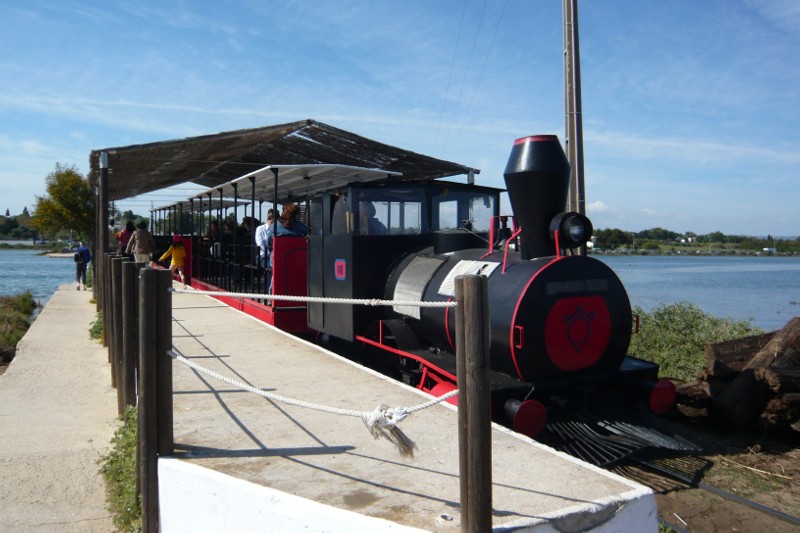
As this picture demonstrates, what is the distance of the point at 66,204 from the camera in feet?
106

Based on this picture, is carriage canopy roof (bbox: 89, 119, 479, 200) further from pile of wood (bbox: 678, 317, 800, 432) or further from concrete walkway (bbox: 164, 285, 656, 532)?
pile of wood (bbox: 678, 317, 800, 432)

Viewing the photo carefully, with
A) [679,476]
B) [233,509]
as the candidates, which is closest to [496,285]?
[679,476]

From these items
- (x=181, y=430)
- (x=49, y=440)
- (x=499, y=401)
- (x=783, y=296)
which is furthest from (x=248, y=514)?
(x=783, y=296)

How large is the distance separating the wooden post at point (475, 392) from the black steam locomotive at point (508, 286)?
2064mm

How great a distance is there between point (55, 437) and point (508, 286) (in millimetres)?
4198

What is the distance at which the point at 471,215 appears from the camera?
698 cm

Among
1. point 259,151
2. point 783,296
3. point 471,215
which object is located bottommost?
point 783,296

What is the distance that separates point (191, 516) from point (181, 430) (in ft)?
2.63

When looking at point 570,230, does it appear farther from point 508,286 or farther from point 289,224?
point 289,224

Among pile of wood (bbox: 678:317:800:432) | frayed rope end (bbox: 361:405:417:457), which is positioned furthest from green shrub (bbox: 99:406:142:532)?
pile of wood (bbox: 678:317:800:432)

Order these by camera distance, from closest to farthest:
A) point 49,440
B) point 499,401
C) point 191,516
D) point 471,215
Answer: point 191,516, point 499,401, point 49,440, point 471,215

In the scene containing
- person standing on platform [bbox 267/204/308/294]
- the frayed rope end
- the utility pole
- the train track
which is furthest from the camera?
person standing on platform [bbox 267/204/308/294]

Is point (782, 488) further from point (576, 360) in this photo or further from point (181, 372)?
point (181, 372)

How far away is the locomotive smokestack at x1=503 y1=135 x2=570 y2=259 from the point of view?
5.09 metres
